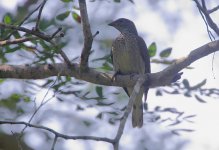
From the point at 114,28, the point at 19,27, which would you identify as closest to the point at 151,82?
the point at 19,27

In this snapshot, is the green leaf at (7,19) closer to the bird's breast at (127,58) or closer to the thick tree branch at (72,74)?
the thick tree branch at (72,74)

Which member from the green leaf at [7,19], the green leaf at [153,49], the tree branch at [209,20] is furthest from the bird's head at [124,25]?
the tree branch at [209,20]

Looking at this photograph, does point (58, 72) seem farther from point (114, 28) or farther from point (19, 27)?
point (114, 28)

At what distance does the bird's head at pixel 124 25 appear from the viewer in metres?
Result: 7.36

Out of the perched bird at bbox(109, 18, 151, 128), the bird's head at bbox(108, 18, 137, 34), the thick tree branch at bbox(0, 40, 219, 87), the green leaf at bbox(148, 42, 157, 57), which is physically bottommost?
the perched bird at bbox(109, 18, 151, 128)

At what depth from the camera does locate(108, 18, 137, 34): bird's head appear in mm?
7355

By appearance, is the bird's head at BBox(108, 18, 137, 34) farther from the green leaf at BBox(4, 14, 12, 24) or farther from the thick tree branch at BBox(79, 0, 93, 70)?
the thick tree branch at BBox(79, 0, 93, 70)

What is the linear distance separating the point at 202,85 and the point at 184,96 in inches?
7.8

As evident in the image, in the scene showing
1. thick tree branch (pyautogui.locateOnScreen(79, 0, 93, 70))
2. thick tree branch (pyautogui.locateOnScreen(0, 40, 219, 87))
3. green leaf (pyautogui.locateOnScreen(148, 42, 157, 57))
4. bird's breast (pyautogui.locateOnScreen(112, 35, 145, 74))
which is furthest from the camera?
bird's breast (pyautogui.locateOnScreen(112, 35, 145, 74))

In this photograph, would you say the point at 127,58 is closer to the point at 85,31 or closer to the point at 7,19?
the point at 7,19

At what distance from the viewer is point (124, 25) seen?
7453mm

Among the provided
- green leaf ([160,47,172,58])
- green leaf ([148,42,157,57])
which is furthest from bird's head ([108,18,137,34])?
green leaf ([160,47,172,58])

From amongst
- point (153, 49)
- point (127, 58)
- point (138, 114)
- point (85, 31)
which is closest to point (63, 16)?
point (85, 31)

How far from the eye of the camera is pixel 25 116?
6934mm
